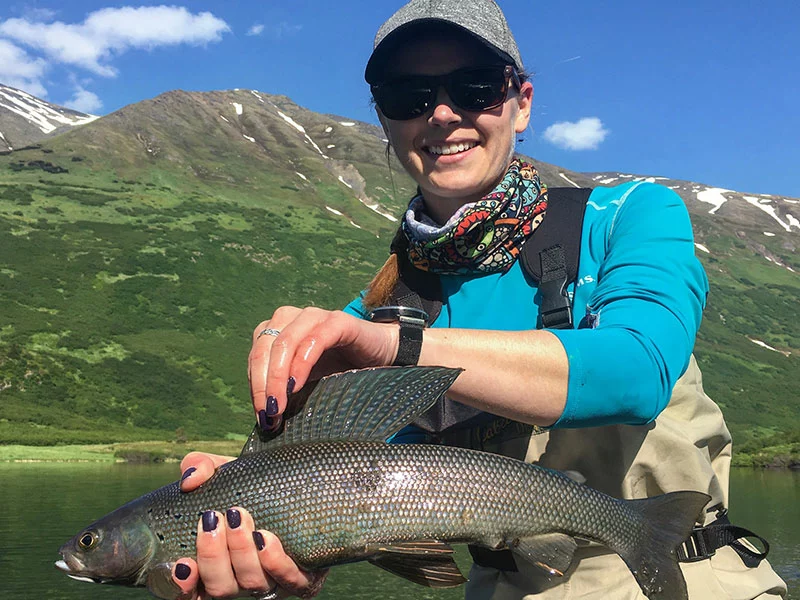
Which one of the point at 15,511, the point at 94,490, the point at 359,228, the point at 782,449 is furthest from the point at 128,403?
the point at 359,228

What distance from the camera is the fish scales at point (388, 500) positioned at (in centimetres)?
302

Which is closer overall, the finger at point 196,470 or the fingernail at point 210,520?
the fingernail at point 210,520

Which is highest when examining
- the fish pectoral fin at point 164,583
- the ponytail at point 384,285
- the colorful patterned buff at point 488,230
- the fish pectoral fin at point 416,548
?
the colorful patterned buff at point 488,230

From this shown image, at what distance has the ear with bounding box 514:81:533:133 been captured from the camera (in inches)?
164

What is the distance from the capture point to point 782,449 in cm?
7344

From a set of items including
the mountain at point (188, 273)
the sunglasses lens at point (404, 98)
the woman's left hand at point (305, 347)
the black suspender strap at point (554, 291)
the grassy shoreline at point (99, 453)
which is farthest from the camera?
the mountain at point (188, 273)

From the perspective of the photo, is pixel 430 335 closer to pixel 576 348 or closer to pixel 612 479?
pixel 576 348

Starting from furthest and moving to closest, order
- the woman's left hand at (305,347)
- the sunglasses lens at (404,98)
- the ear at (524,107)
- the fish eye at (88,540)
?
the ear at (524,107)
the sunglasses lens at (404,98)
the fish eye at (88,540)
the woman's left hand at (305,347)

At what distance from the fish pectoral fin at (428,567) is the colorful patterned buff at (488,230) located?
58.8 inches

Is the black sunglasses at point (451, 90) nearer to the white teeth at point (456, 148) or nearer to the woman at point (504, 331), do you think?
the woman at point (504, 331)

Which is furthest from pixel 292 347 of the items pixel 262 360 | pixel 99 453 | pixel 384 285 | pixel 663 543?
pixel 99 453

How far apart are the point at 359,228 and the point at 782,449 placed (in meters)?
75.8

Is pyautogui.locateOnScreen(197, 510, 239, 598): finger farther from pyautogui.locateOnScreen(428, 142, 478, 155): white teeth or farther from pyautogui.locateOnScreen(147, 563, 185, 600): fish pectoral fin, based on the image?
pyautogui.locateOnScreen(428, 142, 478, 155): white teeth

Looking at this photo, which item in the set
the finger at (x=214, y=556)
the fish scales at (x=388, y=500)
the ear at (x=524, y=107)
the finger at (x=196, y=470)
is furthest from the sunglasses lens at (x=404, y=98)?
the finger at (x=214, y=556)
